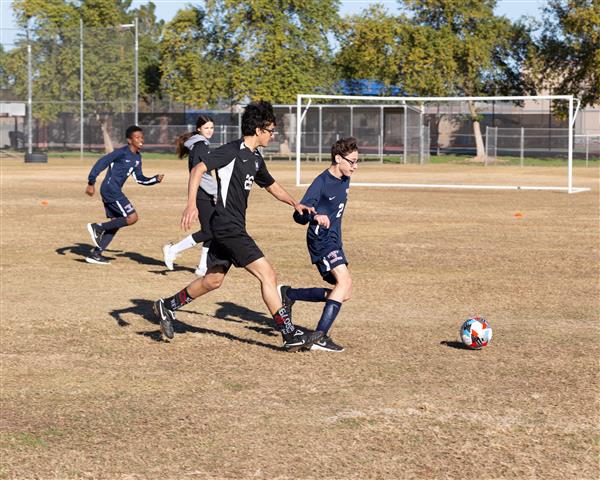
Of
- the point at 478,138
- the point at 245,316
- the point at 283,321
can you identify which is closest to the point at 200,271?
the point at 245,316

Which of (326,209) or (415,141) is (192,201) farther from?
(415,141)

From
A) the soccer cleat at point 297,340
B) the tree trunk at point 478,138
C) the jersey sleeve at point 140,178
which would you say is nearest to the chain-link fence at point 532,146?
the tree trunk at point 478,138

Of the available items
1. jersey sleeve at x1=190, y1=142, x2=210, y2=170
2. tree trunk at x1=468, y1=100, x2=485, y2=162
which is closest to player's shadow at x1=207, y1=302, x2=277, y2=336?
jersey sleeve at x1=190, y1=142, x2=210, y2=170

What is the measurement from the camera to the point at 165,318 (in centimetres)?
849

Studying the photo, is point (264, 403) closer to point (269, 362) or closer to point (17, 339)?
point (269, 362)

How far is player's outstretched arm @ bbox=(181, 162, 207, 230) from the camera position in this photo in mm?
7695

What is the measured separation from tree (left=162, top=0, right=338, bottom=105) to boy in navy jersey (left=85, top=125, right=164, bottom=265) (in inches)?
1753

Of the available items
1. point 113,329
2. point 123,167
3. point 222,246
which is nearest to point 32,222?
point 123,167

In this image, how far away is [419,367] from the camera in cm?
780

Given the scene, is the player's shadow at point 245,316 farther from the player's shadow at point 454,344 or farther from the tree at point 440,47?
the tree at point 440,47

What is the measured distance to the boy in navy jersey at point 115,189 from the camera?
45.2 ft

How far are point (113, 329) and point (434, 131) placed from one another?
56017 mm

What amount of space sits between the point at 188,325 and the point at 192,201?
2.02 m

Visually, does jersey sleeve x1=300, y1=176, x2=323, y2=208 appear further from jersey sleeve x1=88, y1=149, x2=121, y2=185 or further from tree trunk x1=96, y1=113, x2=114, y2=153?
tree trunk x1=96, y1=113, x2=114, y2=153
